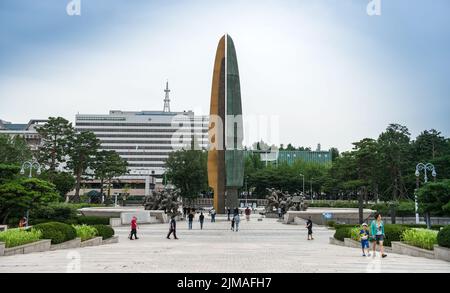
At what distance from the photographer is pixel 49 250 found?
57.0ft

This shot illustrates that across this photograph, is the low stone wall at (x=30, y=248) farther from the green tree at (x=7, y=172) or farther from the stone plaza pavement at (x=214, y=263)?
the green tree at (x=7, y=172)

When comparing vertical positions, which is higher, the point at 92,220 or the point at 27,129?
the point at 27,129

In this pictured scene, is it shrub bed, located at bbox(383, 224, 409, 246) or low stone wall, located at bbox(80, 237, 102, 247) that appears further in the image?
low stone wall, located at bbox(80, 237, 102, 247)

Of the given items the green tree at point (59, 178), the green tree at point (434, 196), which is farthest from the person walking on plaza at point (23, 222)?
the green tree at point (59, 178)

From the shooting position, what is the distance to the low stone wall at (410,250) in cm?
1507

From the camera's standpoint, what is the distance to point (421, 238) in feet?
52.4

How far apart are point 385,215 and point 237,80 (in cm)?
2047

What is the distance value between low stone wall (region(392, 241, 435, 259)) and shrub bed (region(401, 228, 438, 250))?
25 cm

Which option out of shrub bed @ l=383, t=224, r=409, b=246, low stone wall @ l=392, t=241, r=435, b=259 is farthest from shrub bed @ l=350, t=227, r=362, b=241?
low stone wall @ l=392, t=241, r=435, b=259

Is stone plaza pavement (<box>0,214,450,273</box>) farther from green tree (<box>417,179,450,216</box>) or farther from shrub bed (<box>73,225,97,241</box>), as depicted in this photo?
green tree (<box>417,179,450,216</box>)

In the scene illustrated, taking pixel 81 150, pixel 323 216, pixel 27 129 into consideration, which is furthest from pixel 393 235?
pixel 27 129

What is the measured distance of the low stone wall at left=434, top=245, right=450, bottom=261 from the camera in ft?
45.6

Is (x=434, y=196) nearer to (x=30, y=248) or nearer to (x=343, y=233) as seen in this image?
(x=343, y=233)

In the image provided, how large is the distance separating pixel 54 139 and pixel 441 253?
5968 cm
